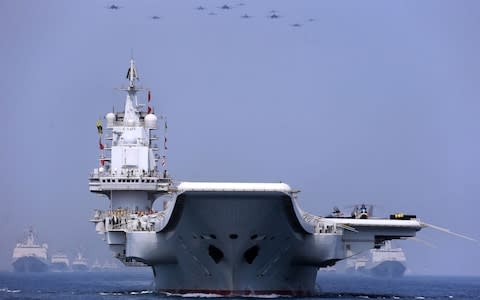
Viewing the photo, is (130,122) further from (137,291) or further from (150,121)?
(137,291)

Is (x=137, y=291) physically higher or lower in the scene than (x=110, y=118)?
lower

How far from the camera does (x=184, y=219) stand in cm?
5322

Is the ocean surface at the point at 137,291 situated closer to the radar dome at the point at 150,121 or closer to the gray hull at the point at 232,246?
the gray hull at the point at 232,246

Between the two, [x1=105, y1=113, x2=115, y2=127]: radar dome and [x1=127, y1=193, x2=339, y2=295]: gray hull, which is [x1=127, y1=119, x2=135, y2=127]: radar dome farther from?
[x1=127, y1=193, x2=339, y2=295]: gray hull

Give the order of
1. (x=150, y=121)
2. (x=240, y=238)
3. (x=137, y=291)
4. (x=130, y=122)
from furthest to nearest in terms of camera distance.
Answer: (x=150, y=121)
(x=130, y=122)
(x=137, y=291)
(x=240, y=238)

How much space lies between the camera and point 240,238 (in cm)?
5312

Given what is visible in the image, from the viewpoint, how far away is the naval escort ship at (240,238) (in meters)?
51.8

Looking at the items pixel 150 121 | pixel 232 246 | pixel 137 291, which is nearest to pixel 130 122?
pixel 150 121

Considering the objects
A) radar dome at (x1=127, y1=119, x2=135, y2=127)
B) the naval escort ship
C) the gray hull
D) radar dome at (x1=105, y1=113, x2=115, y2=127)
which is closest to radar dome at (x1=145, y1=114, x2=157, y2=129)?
radar dome at (x1=127, y1=119, x2=135, y2=127)

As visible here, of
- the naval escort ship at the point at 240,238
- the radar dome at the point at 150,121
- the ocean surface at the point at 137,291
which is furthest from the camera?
the radar dome at the point at 150,121

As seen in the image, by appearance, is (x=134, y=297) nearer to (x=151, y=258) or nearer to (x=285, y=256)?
(x=151, y=258)

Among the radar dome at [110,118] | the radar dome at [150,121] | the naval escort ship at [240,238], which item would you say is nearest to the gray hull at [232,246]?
the naval escort ship at [240,238]

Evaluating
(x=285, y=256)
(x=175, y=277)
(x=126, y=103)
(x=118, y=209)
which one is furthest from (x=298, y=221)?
(x=126, y=103)

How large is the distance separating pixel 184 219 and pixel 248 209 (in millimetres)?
3020
